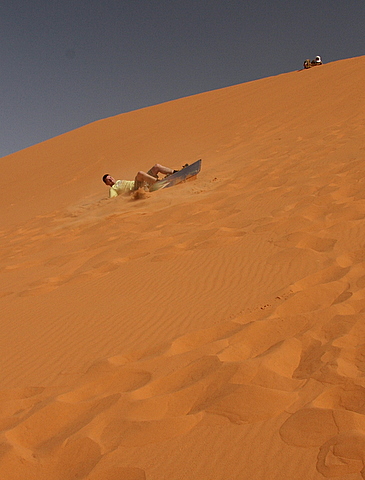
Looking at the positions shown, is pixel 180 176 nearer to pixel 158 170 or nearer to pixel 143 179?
pixel 158 170

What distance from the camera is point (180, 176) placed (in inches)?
315

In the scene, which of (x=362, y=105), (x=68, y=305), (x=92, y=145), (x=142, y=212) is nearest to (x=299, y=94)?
(x=362, y=105)

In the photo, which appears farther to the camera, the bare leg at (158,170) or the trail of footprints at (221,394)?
the bare leg at (158,170)

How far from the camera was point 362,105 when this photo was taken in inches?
424

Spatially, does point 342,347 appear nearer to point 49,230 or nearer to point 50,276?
point 50,276

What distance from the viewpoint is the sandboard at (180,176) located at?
7.97 metres

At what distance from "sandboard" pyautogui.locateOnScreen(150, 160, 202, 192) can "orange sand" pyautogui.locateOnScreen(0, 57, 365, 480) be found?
0.71 metres

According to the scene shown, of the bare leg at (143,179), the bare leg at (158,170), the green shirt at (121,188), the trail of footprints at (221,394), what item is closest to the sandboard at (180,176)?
the bare leg at (143,179)

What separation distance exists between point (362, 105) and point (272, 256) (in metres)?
8.96

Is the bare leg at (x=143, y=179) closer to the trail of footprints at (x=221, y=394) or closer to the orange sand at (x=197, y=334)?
the orange sand at (x=197, y=334)

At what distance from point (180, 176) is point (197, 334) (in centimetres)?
575

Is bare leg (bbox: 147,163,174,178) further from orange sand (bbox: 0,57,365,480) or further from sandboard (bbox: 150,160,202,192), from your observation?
orange sand (bbox: 0,57,365,480)

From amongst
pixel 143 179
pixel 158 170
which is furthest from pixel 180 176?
pixel 143 179

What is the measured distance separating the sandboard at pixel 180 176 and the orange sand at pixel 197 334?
707 millimetres
